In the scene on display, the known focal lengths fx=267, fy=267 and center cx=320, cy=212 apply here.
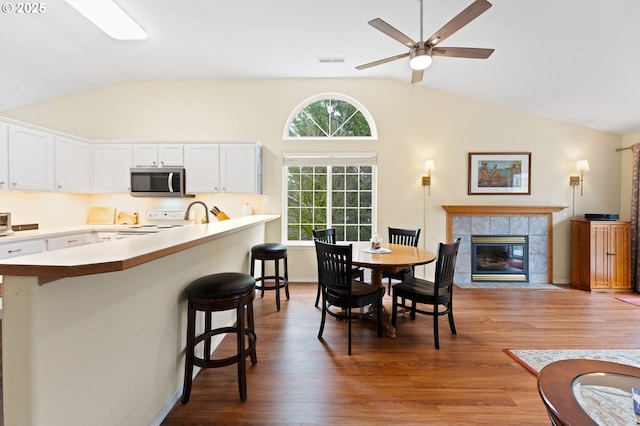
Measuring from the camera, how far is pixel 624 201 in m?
4.19

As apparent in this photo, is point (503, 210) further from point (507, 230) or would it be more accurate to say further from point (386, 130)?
point (386, 130)

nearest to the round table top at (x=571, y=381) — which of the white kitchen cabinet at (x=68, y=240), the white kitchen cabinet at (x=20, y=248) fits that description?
the white kitchen cabinet at (x=20, y=248)

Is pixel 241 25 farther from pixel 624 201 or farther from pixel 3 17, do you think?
pixel 624 201

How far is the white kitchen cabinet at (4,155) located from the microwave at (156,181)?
47.0 inches

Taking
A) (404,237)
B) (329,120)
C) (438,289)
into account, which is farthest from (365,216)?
(438,289)

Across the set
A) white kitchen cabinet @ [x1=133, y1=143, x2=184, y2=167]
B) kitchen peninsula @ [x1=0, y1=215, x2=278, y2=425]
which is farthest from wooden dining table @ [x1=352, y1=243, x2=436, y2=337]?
white kitchen cabinet @ [x1=133, y1=143, x2=184, y2=167]

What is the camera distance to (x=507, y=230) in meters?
4.27

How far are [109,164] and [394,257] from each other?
429cm

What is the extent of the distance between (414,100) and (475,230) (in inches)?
90.8

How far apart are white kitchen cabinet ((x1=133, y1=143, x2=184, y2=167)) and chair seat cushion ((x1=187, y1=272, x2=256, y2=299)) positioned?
2.83 meters

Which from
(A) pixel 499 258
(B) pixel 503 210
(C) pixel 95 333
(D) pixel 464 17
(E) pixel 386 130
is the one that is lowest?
(A) pixel 499 258

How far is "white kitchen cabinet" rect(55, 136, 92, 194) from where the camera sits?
356 cm

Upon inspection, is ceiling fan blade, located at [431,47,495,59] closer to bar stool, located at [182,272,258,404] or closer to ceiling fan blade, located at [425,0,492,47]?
ceiling fan blade, located at [425,0,492,47]

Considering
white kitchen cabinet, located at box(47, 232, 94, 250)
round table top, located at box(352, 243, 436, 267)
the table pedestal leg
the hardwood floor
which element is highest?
white kitchen cabinet, located at box(47, 232, 94, 250)
